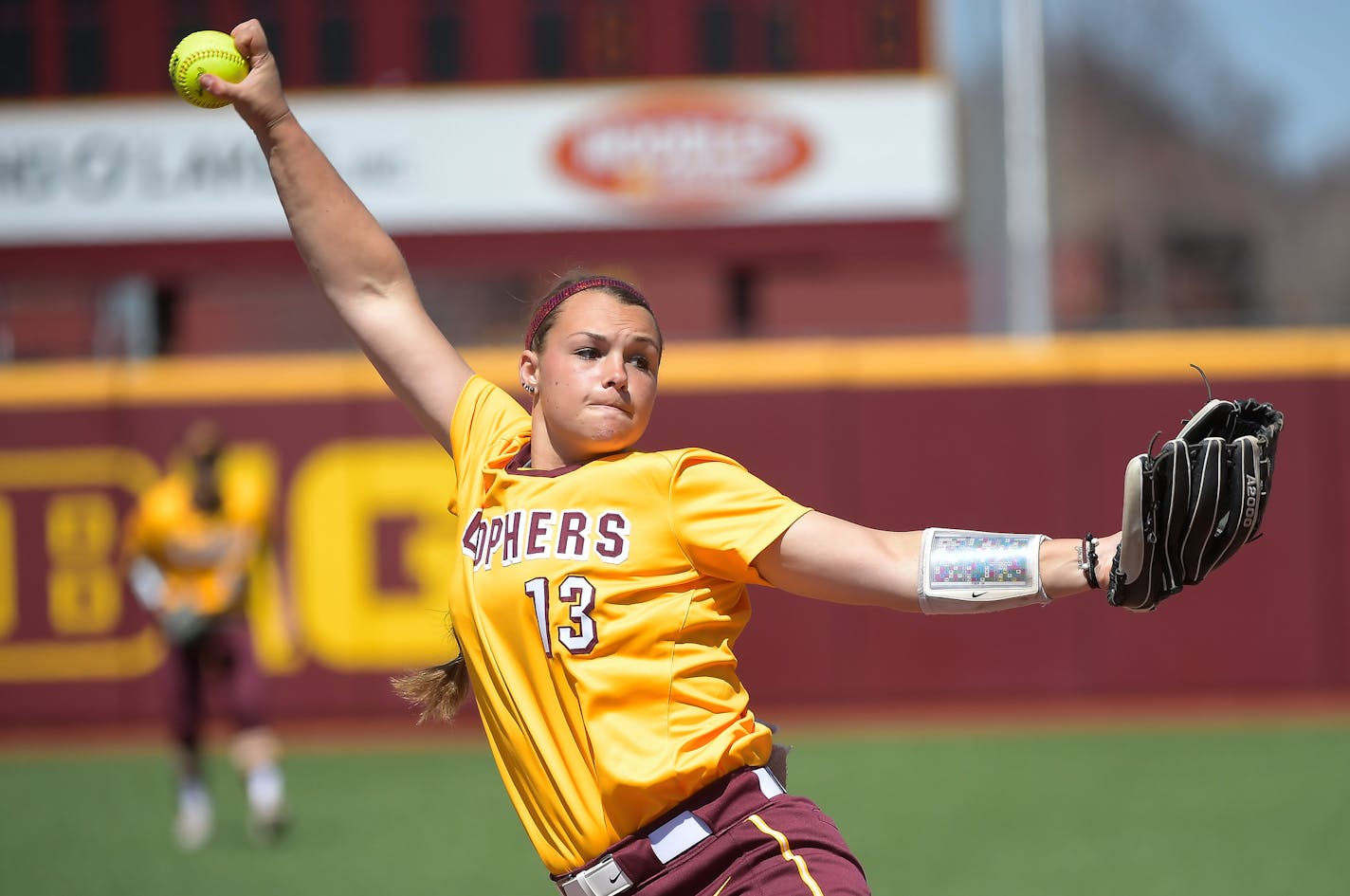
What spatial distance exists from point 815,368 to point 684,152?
11.1 feet

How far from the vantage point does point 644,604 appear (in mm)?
2760

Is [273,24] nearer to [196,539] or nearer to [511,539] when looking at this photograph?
[196,539]

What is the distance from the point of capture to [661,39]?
14703 millimetres

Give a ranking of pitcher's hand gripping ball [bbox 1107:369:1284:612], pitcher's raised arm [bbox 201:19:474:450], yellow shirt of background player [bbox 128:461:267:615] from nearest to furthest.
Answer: pitcher's hand gripping ball [bbox 1107:369:1284:612] → pitcher's raised arm [bbox 201:19:474:450] → yellow shirt of background player [bbox 128:461:267:615]

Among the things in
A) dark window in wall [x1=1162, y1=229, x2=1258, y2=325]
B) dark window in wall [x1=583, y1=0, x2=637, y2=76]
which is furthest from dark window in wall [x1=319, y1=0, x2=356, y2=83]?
dark window in wall [x1=1162, y1=229, x2=1258, y2=325]

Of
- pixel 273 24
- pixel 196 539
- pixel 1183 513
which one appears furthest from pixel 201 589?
pixel 273 24

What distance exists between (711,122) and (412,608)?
543 cm

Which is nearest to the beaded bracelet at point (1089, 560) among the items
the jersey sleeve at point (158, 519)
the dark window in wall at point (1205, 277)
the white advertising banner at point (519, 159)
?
the jersey sleeve at point (158, 519)

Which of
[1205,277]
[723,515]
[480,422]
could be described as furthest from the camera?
[1205,277]

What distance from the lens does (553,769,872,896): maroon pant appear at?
2.71m

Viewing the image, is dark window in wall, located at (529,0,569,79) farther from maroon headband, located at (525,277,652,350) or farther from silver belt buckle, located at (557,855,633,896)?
silver belt buckle, located at (557,855,633,896)

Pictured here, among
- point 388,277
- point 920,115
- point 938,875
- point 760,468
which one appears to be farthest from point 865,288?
point 388,277

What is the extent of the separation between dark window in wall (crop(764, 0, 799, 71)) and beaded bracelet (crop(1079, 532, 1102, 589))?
1259 centimetres

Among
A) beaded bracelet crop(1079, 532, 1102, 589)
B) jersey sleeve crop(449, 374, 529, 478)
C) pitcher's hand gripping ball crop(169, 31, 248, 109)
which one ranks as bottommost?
beaded bracelet crop(1079, 532, 1102, 589)
